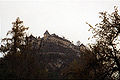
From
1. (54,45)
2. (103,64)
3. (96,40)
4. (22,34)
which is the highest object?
(54,45)

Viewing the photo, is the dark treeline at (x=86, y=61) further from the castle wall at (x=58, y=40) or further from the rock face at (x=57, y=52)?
the castle wall at (x=58, y=40)

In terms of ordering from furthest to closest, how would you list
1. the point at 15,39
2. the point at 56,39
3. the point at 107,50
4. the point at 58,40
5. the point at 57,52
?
the point at 58,40, the point at 56,39, the point at 57,52, the point at 15,39, the point at 107,50

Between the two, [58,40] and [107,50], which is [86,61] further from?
[58,40]

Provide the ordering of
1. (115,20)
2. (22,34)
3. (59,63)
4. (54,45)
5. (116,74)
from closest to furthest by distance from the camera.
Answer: (116,74) → (115,20) → (22,34) → (59,63) → (54,45)

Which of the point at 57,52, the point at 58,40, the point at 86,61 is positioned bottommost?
the point at 86,61

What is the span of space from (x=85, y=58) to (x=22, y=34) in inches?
635

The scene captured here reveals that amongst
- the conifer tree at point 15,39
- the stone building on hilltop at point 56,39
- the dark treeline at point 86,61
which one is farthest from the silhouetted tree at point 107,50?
the stone building on hilltop at point 56,39

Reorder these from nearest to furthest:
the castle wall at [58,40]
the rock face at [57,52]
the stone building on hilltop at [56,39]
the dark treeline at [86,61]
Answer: the dark treeline at [86,61] < the rock face at [57,52] < the stone building on hilltop at [56,39] < the castle wall at [58,40]

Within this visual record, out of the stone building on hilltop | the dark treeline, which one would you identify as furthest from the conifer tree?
the stone building on hilltop

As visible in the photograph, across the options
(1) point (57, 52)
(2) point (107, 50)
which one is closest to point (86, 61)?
(2) point (107, 50)

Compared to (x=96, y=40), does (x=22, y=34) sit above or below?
above

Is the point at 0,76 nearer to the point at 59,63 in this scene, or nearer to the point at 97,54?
the point at 97,54

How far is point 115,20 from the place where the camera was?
1792cm

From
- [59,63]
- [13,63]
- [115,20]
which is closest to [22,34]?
[13,63]
